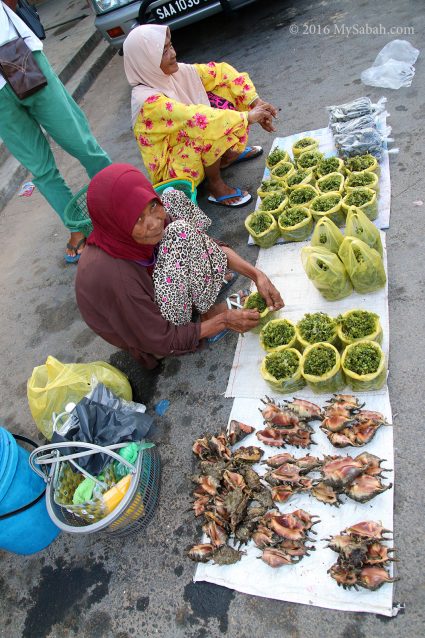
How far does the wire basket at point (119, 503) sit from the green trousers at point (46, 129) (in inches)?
90.1

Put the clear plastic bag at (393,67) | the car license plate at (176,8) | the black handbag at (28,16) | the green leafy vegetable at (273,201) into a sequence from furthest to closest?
the car license plate at (176,8)
the clear plastic bag at (393,67)
the black handbag at (28,16)
the green leafy vegetable at (273,201)

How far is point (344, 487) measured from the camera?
1.84 metres

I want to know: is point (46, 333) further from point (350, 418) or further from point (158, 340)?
point (350, 418)

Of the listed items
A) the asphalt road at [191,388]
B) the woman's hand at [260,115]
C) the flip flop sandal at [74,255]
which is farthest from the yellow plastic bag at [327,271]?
the flip flop sandal at [74,255]

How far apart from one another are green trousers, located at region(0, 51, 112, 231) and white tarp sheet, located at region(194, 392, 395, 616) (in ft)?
9.11

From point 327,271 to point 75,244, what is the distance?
2338 millimetres

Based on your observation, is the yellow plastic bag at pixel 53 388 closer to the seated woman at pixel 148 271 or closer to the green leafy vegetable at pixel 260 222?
the seated woman at pixel 148 271

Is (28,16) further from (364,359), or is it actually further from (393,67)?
(364,359)

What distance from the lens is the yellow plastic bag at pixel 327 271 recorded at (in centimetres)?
237

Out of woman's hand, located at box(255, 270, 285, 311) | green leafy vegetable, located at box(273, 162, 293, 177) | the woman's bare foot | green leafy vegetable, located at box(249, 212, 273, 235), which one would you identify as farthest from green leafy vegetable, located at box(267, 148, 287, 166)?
the woman's bare foot

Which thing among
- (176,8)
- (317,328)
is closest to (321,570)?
(317,328)

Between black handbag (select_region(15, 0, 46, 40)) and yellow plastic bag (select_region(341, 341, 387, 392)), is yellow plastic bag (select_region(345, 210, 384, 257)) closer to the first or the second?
yellow plastic bag (select_region(341, 341, 387, 392))

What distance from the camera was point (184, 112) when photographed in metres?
3.02

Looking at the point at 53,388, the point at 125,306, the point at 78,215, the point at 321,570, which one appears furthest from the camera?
the point at 78,215
